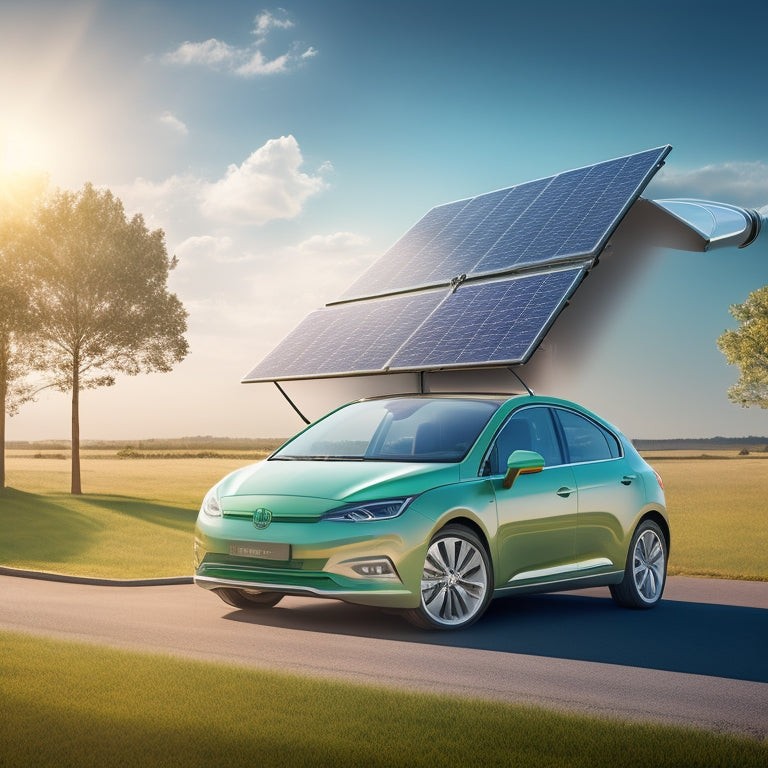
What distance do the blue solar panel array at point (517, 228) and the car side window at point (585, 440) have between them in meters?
3.32

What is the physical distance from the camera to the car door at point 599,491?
938 centimetres

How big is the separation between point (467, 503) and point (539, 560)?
3.67 ft

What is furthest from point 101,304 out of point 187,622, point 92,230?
point 187,622

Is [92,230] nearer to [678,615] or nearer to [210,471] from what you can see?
[210,471]

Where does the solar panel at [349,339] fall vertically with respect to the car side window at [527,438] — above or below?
above

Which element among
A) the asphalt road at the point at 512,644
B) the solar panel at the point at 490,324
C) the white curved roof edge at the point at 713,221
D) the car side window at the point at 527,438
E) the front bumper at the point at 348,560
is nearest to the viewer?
the asphalt road at the point at 512,644

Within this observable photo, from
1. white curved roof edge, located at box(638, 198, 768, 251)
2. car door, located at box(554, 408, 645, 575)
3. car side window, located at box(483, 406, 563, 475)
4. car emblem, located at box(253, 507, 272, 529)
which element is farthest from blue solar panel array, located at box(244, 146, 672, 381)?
car emblem, located at box(253, 507, 272, 529)

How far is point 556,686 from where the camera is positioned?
617 cm

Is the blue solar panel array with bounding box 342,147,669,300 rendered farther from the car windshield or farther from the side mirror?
the side mirror

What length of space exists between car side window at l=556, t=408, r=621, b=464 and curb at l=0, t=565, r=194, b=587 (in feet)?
16.5

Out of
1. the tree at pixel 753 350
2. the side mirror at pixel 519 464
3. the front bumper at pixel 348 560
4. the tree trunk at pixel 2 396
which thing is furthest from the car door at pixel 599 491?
the tree at pixel 753 350

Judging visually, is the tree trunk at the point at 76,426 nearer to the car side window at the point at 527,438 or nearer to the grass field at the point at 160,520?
the grass field at the point at 160,520

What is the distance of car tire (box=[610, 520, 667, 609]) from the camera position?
991 centimetres

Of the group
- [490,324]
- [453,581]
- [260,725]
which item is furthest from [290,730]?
[490,324]
